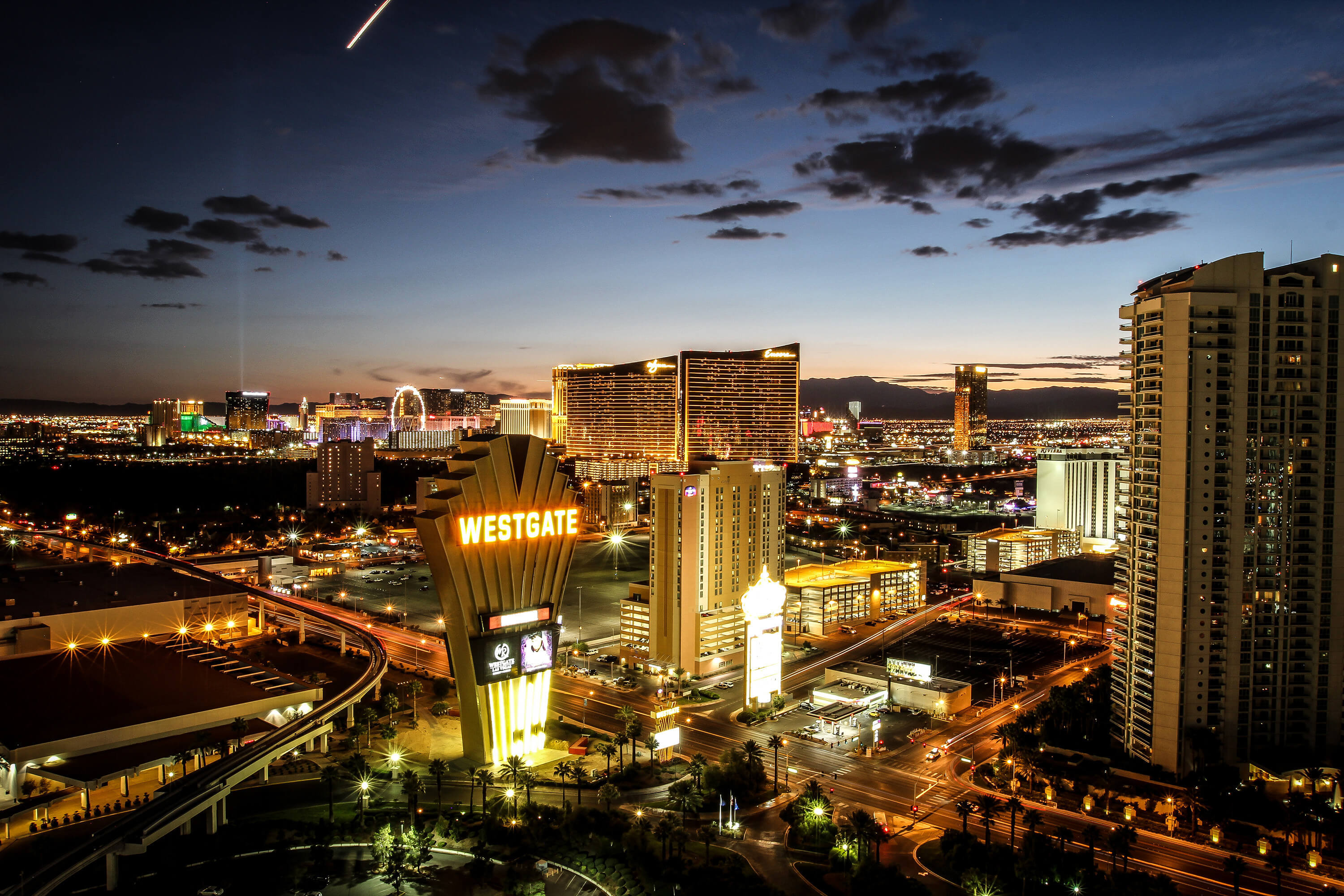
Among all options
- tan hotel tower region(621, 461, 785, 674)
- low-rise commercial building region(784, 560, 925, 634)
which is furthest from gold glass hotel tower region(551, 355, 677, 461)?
tan hotel tower region(621, 461, 785, 674)

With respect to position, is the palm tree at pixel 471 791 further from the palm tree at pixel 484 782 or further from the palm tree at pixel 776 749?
the palm tree at pixel 776 749

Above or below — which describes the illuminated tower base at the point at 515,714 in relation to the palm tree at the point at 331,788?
above

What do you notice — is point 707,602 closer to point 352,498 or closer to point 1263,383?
point 1263,383

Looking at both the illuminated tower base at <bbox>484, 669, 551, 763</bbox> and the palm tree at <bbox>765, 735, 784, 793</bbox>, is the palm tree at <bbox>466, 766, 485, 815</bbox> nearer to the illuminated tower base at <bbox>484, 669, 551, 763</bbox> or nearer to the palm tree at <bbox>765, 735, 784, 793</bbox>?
the illuminated tower base at <bbox>484, 669, 551, 763</bbox>

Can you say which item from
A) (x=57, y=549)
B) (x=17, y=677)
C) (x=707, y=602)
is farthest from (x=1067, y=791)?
(x=57, y=549)

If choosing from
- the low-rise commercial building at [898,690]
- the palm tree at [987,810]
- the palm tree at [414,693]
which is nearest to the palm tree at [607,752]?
the palm tree at [414,693]
